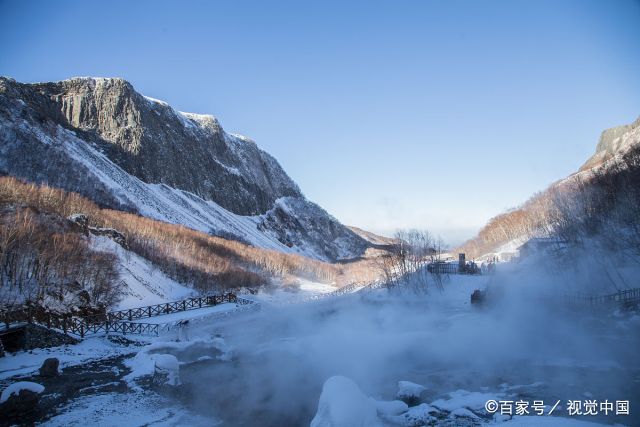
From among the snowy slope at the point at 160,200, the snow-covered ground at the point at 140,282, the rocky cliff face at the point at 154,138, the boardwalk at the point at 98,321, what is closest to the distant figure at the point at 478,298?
the boardwalk at the point at 98,321

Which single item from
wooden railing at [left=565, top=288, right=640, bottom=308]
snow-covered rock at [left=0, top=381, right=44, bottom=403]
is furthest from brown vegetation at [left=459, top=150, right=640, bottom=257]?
snow-covered rock at [left=0, top=381, right=44, bottom=403]

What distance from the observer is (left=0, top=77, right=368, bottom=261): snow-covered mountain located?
63.3 metres

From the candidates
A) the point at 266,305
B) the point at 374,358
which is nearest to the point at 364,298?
the point at 266,305

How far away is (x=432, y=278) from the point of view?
38.7 metres

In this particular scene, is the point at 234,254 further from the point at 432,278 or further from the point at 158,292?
the point at 432,278

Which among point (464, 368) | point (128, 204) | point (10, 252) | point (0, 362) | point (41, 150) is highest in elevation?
point (41, 150)

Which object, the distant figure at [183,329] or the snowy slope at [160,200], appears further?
the snowy slope at [160,200]

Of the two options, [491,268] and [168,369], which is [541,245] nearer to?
[491,268]

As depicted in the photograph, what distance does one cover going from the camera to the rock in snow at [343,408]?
10.2 metres

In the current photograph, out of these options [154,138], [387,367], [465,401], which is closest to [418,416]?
[465,401]

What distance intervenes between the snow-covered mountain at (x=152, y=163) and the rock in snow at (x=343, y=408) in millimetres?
59999

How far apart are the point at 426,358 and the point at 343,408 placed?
30.2 ft

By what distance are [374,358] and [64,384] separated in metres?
11.8

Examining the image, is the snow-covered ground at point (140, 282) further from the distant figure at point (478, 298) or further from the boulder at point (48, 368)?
the distant figure at point (478, 298)
